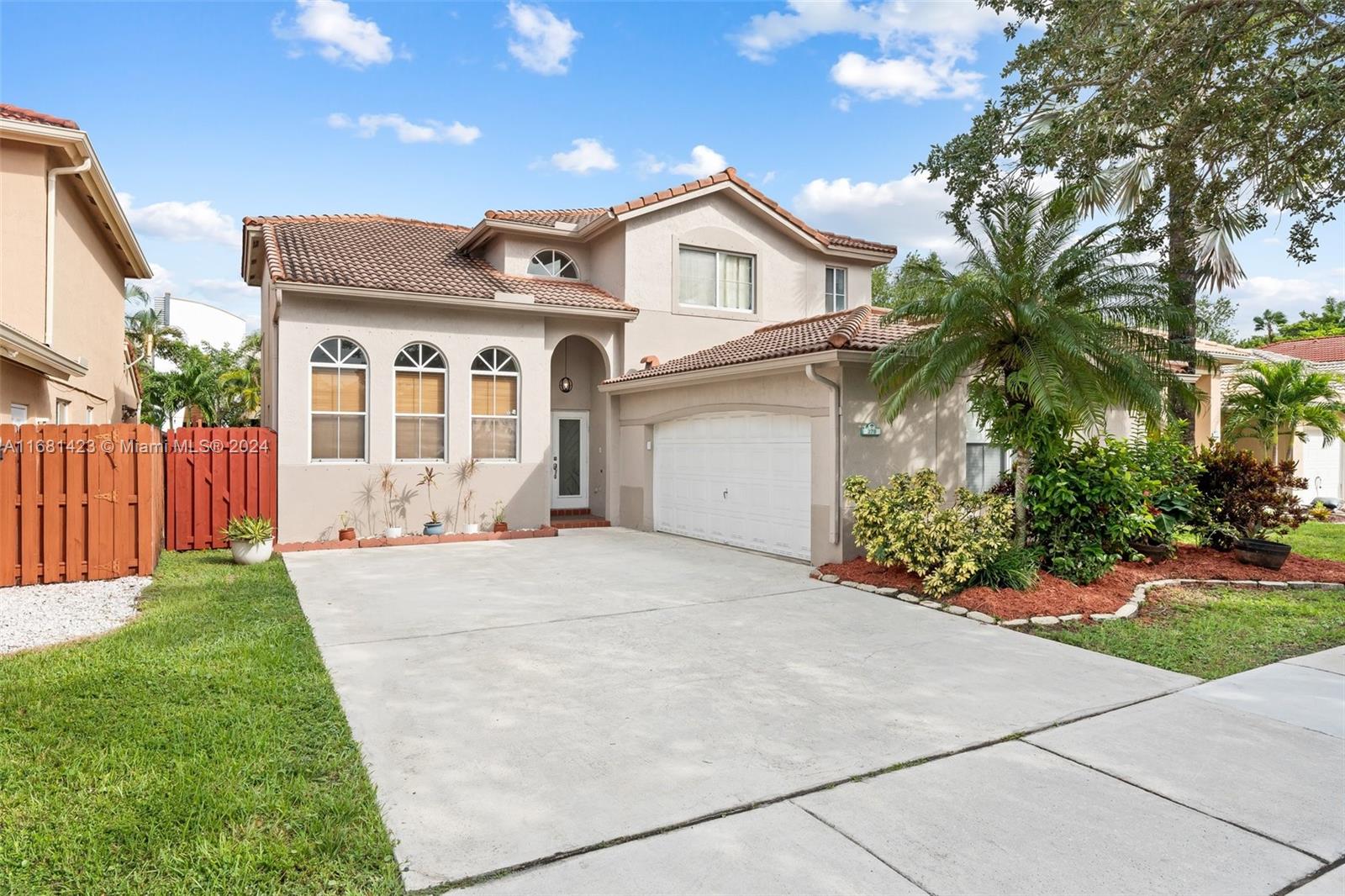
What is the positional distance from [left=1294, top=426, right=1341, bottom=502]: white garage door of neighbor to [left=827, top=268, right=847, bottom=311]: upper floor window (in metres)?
13.3

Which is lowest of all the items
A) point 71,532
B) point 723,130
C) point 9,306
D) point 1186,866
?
point 1186,866

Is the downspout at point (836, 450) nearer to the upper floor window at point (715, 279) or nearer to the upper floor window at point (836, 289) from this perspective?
the upper floor window at point (715, 279)

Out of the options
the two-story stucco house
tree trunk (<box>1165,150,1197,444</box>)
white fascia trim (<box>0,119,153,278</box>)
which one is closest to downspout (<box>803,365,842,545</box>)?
the two-story stucco house

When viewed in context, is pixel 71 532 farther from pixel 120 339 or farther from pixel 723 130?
pixel 723 130

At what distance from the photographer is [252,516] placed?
43.8 ft

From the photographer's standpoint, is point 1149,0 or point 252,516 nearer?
point 1149,0

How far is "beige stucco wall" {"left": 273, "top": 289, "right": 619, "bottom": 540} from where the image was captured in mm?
13695

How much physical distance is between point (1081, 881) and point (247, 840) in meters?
3.67

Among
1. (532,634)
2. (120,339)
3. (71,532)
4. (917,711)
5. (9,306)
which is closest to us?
(917,711)

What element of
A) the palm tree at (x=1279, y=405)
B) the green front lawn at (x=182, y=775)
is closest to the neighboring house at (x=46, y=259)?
the green front lawn at (x=182, y=775)

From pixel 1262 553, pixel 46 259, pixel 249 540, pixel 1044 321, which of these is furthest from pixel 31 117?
pixel 1262 553

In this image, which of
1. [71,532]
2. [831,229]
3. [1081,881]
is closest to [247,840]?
[1081,881]

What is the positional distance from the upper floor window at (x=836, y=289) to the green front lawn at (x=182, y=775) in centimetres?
1573

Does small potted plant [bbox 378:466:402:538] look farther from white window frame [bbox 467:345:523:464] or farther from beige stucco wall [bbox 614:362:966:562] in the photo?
beige stucco wall [bbox 614:362:966:562]
